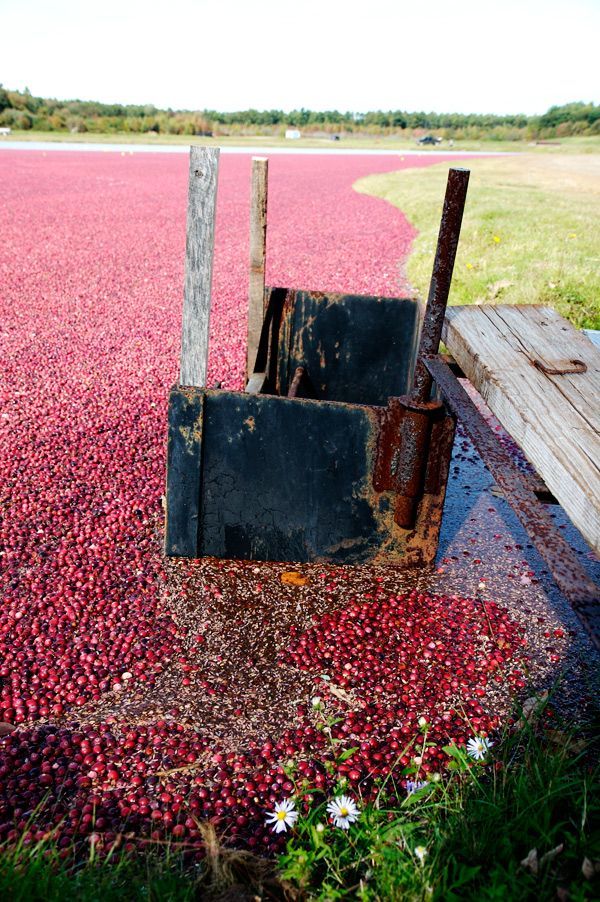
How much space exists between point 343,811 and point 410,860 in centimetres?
31

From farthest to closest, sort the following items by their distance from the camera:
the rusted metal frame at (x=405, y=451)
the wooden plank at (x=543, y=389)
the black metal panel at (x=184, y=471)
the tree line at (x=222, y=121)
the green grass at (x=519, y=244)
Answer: the tree line at (x=222, y=121) < the green grass at (x=519, y=244) < the black metal panel at (x=184, y=471) < the rusted metal frame at (x=405, y=451) < the wooden plank at (x=543, y=389)

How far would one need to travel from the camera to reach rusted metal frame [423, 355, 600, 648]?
6.06 ft

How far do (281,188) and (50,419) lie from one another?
2269 centimetres

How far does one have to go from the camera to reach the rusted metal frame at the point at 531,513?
6.06ft

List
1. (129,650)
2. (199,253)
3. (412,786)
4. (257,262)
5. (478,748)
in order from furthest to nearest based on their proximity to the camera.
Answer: (257,262)
(199,253)
(129,650)
(478,748)
(412,786)

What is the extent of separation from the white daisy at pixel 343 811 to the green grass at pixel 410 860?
30 mm

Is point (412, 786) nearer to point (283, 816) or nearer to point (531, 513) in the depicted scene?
point (283, 816)

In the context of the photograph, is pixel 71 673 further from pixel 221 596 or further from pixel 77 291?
pixel 77 291

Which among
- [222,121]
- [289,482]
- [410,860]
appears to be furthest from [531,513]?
[222,121]

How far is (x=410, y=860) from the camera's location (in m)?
1.98

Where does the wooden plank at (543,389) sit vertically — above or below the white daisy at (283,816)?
above

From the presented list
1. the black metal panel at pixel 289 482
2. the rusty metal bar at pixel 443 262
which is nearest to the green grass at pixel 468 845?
the black metal panel at pixel 289 482

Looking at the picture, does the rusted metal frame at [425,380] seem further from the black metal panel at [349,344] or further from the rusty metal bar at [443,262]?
the black metal panel at [349,344]

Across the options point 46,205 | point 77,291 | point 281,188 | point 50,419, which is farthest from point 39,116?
point 50,419
